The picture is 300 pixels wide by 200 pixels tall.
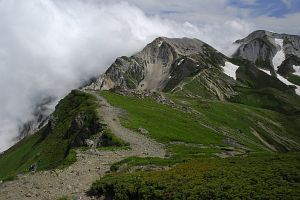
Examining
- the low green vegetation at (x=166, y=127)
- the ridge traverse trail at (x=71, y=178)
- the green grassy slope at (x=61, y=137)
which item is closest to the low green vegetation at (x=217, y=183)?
the ridge traverse trail at (x=71, y=178)

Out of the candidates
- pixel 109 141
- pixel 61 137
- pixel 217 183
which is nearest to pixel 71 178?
pixel 217 183

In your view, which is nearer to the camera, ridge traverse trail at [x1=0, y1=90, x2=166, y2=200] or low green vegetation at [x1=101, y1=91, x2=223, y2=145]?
ridge traverse trail at [x1=0, y1=90, x2=166, y2=200]

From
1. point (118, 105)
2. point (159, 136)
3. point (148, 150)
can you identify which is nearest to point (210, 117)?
point (118, 105)

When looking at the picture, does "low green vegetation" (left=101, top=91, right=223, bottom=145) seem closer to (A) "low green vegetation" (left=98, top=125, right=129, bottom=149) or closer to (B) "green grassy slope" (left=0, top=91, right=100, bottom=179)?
(B) "green grassy slope" (left=0, top=91, right=100, bottom=179)

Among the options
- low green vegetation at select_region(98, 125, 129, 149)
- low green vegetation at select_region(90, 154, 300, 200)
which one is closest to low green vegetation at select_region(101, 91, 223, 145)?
low green vegetation at select_region(98, 125, 129, 149)

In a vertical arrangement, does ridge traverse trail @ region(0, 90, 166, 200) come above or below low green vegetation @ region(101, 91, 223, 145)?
below

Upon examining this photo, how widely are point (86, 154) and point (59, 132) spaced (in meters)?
79.9

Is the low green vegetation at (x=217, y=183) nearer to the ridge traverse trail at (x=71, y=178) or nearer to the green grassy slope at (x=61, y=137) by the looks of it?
the ridge traverse trail at (x=71, y=178)

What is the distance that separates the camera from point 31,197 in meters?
45.5

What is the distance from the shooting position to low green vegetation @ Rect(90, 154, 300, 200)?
34094 millimetres

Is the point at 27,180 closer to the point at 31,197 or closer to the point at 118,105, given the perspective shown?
the point at 31,197

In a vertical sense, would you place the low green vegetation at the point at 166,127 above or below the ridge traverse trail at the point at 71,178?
above

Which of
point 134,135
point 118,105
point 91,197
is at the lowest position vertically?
point 91,197

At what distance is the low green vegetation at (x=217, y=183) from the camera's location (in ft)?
112
